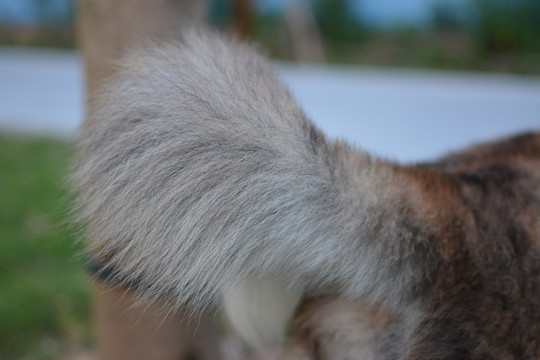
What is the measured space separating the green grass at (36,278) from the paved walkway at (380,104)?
1.75 m

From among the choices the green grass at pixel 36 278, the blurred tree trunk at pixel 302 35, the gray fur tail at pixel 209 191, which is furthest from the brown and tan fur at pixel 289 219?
the blurred tree trunk at pixel 302 35

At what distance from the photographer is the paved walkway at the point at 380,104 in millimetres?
7203

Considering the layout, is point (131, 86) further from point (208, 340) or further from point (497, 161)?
point (208, 340)

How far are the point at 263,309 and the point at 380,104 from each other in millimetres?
6501

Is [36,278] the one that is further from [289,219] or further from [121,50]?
[289,219]

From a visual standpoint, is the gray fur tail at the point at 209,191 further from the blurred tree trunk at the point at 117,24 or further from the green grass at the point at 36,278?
the green grass at the point at 36,278

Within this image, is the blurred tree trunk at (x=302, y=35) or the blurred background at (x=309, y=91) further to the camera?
the blurred tree trunk at (x=302, y=35)

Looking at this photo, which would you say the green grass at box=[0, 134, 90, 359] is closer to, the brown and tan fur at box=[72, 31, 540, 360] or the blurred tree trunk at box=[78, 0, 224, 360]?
the blurred tree trunk at box=[78, 0, 224, 360]

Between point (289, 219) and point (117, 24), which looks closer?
point (289, 219)

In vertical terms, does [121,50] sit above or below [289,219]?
above

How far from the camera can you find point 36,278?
4.05 meters

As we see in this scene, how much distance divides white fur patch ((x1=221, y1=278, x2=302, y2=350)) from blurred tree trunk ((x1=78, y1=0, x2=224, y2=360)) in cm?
30

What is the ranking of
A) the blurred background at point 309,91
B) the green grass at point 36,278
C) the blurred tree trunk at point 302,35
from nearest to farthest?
the green grass at point 36,278, the blurred background at point 309,91, the blurred tree trunk at point 302,35

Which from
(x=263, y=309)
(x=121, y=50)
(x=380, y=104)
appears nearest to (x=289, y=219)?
(x=263, y=309)
